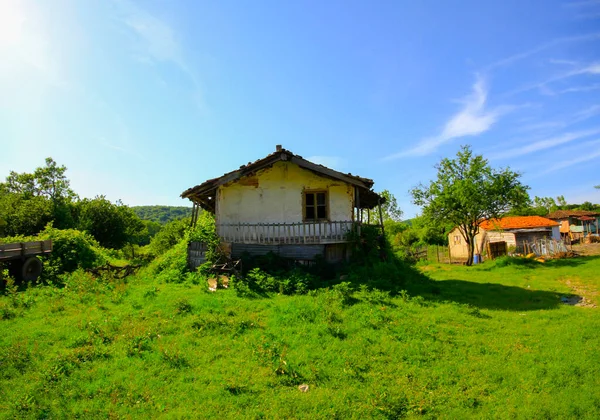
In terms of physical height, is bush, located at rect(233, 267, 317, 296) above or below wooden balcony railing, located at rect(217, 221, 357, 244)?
below

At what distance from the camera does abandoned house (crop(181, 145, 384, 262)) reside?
51.7 feet

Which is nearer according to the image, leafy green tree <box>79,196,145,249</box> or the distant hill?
leafy green tree <box>79,196,145,249</box>

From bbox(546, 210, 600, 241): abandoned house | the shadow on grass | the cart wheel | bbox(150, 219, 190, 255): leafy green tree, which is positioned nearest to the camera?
the shadow on grass

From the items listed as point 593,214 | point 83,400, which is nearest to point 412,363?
point 83,400

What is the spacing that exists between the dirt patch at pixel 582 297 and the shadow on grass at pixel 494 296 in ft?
0.94

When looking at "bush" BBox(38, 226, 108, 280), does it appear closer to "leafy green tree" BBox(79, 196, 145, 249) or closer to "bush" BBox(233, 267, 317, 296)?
"bush" BBox(233, 267, 317, 296)

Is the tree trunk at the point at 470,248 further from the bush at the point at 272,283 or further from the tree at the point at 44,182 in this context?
the tree at the point at 44,182

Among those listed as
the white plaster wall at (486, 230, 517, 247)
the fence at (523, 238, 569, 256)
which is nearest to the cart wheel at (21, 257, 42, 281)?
the fence at (523, 238, 569, 256)

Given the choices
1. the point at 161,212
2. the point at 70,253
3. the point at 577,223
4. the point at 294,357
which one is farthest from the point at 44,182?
the point at 161,212

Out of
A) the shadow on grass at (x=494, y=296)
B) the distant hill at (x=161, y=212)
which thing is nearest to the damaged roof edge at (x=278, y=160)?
the shadow on grass at (x=494, y=296)

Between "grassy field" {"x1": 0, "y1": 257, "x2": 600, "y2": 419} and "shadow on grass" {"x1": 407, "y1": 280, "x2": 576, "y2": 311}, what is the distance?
246mm

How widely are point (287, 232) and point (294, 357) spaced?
873 centimetres

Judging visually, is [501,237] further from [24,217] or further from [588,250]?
[24,217]

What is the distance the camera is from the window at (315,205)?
670 inches
